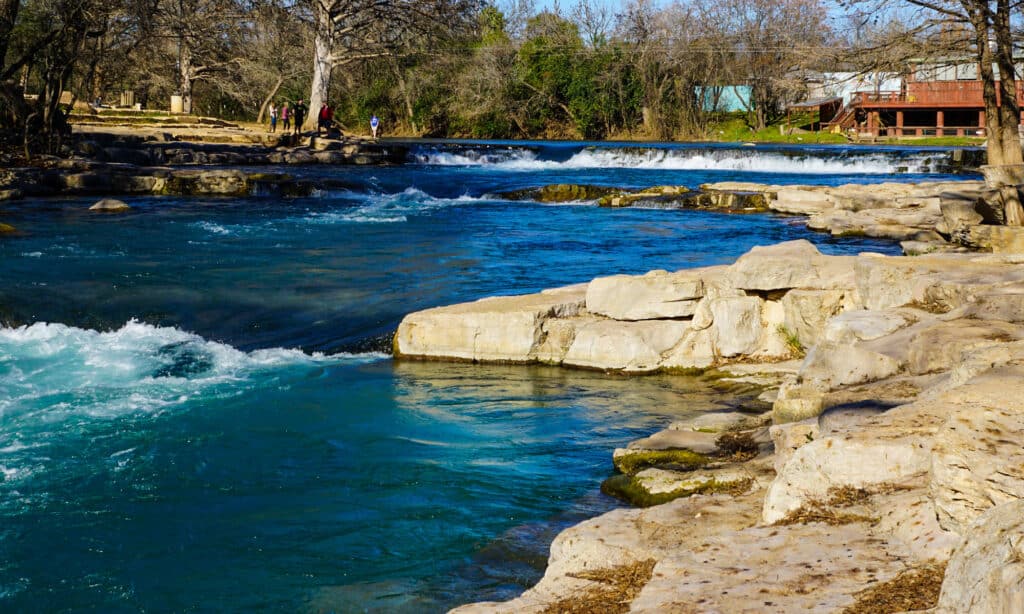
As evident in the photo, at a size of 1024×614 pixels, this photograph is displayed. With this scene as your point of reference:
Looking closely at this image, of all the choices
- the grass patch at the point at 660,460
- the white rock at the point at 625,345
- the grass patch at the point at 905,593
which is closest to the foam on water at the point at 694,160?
the white rock at the point at 625,345

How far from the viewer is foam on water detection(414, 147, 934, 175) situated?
3144 centimetres

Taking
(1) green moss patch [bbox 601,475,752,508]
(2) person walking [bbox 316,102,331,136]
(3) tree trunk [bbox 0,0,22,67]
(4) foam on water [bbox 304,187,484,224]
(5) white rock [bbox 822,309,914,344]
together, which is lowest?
(1) green moss patch [bbox 601,475,752,508]

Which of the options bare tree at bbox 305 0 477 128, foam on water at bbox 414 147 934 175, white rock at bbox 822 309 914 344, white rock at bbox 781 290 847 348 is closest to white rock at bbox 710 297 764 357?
white rock at bbox 781 290 847 348

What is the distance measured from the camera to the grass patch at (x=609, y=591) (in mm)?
3916

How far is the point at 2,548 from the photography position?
5602 mm

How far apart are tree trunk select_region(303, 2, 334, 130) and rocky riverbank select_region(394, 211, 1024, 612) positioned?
3003 centimetres

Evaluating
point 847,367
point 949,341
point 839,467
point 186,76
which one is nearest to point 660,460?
point 847,367

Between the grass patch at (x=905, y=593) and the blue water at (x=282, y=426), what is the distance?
197 centimetres

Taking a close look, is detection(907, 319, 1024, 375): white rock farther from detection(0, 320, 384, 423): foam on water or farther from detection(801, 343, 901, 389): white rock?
detection(0, 320, 384, 423): foam on water

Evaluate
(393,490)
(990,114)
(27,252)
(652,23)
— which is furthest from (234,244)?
(652,23)

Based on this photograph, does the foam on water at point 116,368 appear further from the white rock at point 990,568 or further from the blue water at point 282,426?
the white rock at point 990,568

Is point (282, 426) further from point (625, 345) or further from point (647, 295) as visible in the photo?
point (647, 295)

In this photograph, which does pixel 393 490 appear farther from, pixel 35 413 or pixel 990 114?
pixel 990 114

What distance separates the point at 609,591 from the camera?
13.4 ft
